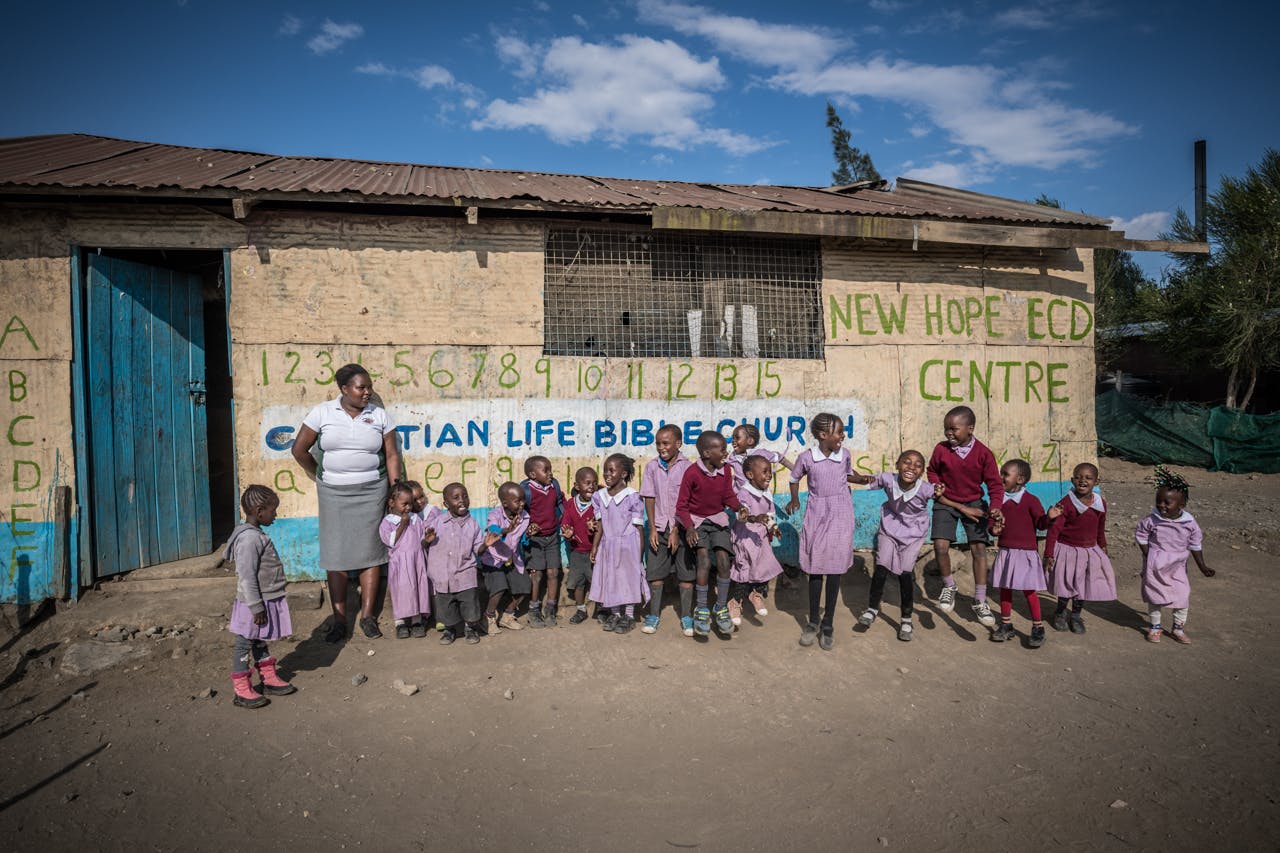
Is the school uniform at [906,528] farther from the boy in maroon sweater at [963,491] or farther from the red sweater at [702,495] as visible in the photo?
the red sweater at [702,495]

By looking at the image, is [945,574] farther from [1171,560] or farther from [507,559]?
[507,559]

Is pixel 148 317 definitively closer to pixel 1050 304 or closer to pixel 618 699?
pixel 618 699

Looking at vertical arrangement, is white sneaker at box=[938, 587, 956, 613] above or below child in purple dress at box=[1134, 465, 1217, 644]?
below

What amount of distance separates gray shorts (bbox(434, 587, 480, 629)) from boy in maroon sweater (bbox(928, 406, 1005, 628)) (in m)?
3.42

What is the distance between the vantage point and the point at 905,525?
4.87m

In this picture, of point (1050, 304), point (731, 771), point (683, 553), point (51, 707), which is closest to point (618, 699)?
point (731, 771)

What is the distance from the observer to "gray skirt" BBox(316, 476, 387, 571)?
4.71 m

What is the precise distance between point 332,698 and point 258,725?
408 millimetres

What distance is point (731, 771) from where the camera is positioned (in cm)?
319

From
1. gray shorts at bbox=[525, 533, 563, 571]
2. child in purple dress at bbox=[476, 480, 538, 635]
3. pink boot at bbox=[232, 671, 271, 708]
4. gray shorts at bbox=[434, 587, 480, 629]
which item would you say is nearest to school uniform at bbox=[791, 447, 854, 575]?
gray shorts at bbox=[525, 533, 563, 571]

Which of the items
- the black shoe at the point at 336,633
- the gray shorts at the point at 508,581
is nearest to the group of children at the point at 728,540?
the gray shorts at the point at 508,581

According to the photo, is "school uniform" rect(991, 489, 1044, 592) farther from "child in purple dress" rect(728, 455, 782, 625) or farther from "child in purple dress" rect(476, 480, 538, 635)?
"child in purple dress" rect(476, 480, 538, 635)

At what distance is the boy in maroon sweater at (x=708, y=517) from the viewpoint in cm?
480

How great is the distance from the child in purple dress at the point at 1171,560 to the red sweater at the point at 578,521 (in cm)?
405
